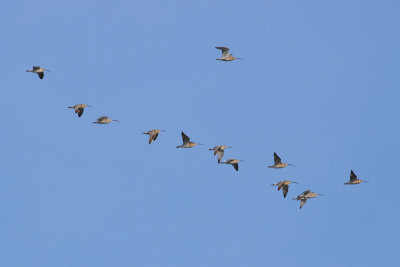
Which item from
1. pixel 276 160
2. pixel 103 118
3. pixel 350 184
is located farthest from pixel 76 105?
pixel 350 184

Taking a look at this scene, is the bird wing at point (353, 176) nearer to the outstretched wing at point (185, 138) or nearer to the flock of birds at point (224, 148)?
the flock of birds at point (224, 148)

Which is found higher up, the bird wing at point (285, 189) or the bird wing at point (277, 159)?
the bird wing at point (277, 159)

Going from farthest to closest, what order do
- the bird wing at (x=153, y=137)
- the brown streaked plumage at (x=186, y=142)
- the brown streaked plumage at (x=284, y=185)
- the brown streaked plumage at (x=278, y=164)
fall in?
the brown streaked plumage at (x=284, y=185)
the brown streaked plumage at (x=278, y=164)
the brown streaked plumage at (x=186, y=142)
the bird wing at (x=153, y=137)

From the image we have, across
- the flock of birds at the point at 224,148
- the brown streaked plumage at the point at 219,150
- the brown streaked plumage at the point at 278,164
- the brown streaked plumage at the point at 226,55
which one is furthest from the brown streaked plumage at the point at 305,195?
the brown streaked plumage at the point at 226,55

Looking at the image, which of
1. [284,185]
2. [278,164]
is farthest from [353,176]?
[278,164]

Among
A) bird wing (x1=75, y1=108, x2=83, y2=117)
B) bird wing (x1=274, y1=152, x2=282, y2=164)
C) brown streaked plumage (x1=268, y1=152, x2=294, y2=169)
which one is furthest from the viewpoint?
bird wing (x1=274, y1=152, x2=282, y2=164)

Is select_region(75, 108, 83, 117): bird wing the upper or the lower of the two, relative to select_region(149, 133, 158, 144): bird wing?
upper

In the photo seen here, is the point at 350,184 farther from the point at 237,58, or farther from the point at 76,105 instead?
the point at 76,105

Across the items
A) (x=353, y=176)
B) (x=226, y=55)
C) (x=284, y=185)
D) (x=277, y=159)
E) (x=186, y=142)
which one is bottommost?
(x=284, y=185)

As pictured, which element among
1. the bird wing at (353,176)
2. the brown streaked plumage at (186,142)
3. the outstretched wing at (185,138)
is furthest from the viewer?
the bird wing at (353,176)

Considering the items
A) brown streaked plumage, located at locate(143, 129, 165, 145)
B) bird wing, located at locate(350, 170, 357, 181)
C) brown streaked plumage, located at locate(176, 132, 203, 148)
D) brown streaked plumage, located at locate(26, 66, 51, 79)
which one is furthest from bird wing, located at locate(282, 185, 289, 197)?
brown streaked plumage, located at locate(26, 66, 51, 79)

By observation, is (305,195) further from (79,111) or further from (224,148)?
(79,111)

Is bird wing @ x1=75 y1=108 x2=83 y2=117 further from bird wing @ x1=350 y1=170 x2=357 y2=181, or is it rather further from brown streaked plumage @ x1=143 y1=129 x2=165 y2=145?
bird wing @ x1=350 y1=170 x2=357 y2=181

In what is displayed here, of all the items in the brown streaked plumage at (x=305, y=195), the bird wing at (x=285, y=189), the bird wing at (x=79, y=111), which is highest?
the bird wing at (x=79, y=111)
